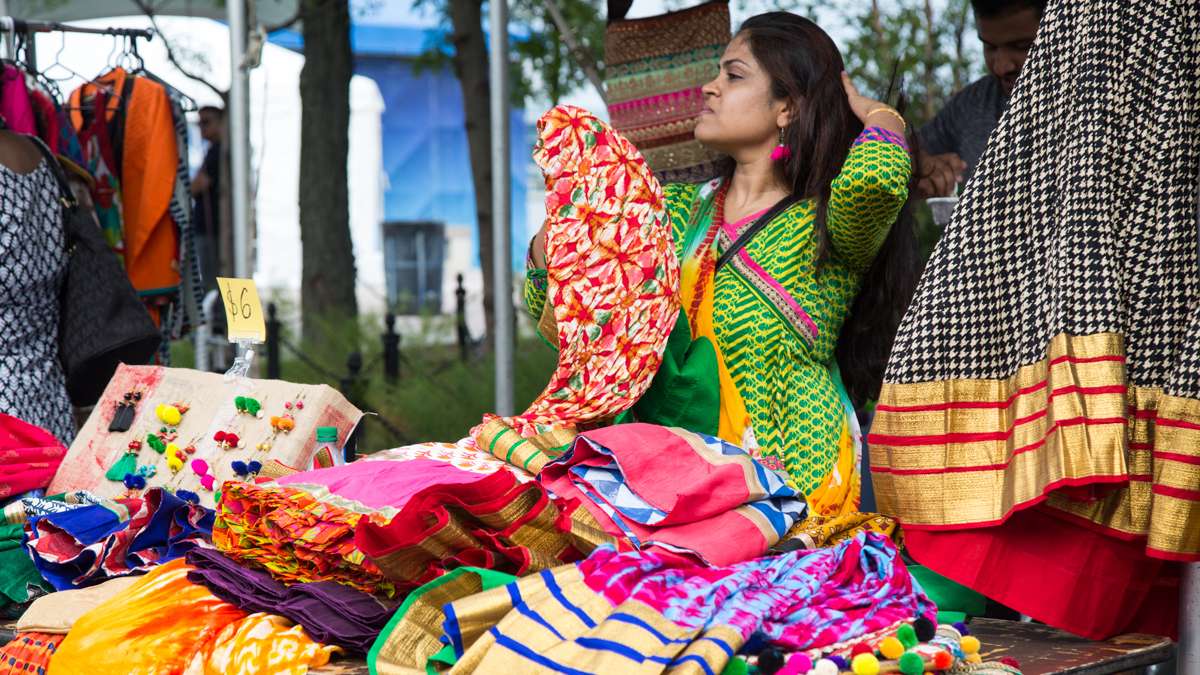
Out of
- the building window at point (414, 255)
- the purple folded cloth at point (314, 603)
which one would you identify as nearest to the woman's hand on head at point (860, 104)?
the purple folded cloth at point (314, 603)

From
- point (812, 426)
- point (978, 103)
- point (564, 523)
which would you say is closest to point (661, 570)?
point (564, 523)

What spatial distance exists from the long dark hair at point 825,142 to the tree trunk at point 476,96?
4.79 metres

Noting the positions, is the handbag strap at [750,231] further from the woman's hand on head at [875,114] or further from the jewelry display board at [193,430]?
the jewelry display board at [193,430]

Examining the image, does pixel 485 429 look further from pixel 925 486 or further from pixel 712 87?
pixel 712 87

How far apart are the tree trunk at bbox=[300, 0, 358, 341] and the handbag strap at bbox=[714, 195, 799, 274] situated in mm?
5862

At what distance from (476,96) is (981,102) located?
4258mm

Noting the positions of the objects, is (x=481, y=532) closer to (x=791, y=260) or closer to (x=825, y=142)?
(x=791, y=260)

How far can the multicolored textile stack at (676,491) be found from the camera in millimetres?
2297

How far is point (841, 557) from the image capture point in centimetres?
223

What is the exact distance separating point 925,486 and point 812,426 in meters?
0.56

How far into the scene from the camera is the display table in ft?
7.45

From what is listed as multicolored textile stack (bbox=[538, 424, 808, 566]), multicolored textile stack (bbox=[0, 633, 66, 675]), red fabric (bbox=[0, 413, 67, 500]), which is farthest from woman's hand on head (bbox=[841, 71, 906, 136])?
red fabric (bbox=[0, 413, 67, 500])

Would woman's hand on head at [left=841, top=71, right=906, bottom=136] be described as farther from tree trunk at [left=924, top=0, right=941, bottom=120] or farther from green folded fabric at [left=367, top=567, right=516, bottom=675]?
tree trunk at [left=924, top=0, right=941, bottom=120]

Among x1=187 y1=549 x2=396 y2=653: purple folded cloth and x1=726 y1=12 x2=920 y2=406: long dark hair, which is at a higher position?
x1=726 y1=12 x2=920 y2=406: long dark hair
